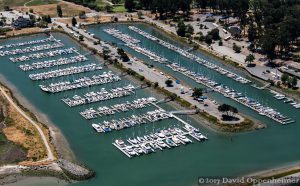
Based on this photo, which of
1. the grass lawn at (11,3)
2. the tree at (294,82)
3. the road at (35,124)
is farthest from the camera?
the grass lawn at (11,3)

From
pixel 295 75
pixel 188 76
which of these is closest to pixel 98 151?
pixel 188 76

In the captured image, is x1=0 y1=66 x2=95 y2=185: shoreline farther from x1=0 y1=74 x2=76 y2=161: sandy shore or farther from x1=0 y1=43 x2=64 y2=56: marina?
x1=0 y1=43 x2=64 y2=56: marina

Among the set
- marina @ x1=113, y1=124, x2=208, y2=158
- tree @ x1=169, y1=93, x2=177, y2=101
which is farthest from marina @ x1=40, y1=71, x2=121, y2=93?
marina @ x1=113, y1=124, x2=208, y2=158

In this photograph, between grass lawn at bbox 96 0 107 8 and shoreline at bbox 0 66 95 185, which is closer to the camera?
shoreline at bbox 0 66 95 185

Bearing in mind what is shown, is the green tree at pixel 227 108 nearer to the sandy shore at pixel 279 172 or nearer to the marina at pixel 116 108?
the marina at pixel 116 108

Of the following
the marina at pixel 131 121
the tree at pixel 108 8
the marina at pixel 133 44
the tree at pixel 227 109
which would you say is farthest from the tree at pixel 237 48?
the tree at pixel 108 8

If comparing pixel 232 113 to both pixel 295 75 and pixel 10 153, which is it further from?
pixel 10 153
